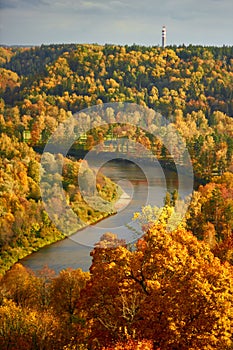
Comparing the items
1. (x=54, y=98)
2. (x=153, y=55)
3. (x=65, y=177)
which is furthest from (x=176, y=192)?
(x=153, y=55)

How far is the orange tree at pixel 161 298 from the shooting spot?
557 cm

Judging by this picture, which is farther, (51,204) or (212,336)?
(51,204)

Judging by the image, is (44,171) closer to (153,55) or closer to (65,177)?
(65,177)

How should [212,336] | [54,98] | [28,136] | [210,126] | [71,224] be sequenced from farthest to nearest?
[54,98]
[210,126]
[28,136]
[71,224]
[212,336]

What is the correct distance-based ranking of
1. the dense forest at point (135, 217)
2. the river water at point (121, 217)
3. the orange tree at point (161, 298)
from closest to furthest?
the orange tree at point (161, 298)
the dense forest at point (135, 217)
the river water at point (121, 217)

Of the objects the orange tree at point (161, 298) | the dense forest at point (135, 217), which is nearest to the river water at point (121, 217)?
the dense forest at point (135, 217)

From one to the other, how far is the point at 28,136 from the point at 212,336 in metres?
25.4

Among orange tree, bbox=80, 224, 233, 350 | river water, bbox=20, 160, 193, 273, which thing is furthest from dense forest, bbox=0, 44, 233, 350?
river water, bbox=20, 160, 193, 273

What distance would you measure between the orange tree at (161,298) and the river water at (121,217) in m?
5.78

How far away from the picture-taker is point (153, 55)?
4506 cm

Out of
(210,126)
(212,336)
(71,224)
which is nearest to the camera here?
(212,336)

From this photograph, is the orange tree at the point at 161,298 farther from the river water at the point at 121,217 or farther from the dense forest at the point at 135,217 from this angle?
the river water at the point at 121,217

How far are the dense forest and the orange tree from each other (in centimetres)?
1

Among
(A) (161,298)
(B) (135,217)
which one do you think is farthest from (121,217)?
(A) (161,298)
